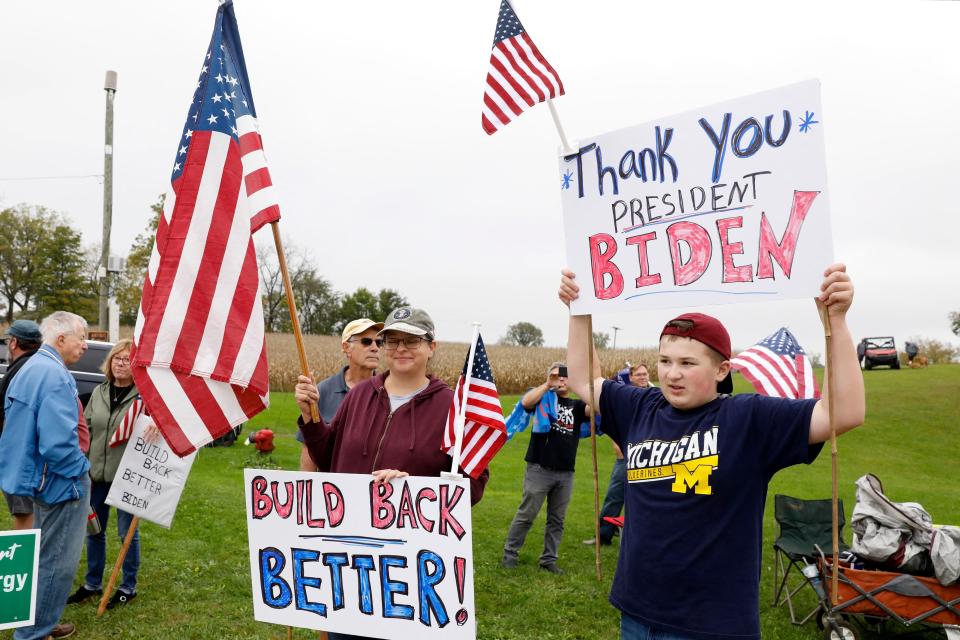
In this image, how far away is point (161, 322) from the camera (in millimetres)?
3223

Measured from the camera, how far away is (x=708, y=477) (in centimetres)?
246

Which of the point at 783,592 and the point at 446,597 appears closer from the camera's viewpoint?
the point at 446,597

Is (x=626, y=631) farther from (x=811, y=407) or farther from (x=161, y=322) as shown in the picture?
(x=161, y=322)

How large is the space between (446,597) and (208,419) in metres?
1.37

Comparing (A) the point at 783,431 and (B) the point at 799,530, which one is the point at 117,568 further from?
(B) the point at 799,530

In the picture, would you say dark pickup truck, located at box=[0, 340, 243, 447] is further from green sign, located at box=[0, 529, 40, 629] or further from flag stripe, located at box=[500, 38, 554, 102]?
flag stripe, located at box=[500, 38, 554, 102]

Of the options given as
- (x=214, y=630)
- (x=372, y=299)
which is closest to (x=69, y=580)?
(x=214, y=630)

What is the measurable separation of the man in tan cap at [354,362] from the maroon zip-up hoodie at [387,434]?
1.40 metres

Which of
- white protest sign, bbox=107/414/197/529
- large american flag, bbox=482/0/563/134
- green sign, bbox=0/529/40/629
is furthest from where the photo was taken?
white protest sign, bbox=107/414/197/529

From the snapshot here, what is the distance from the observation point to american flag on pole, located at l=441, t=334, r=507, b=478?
10.9 feet

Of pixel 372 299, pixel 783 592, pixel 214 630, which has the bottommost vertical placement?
pixel 783 592

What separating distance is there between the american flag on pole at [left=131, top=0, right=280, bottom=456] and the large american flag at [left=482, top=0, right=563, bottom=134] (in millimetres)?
1282

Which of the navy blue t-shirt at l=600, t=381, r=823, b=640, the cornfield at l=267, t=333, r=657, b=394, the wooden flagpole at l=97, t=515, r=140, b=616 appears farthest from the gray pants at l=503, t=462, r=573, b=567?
the cornfield at l=267, t=333, r=657, b=394

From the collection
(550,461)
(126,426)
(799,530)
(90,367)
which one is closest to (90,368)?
(90,367)
